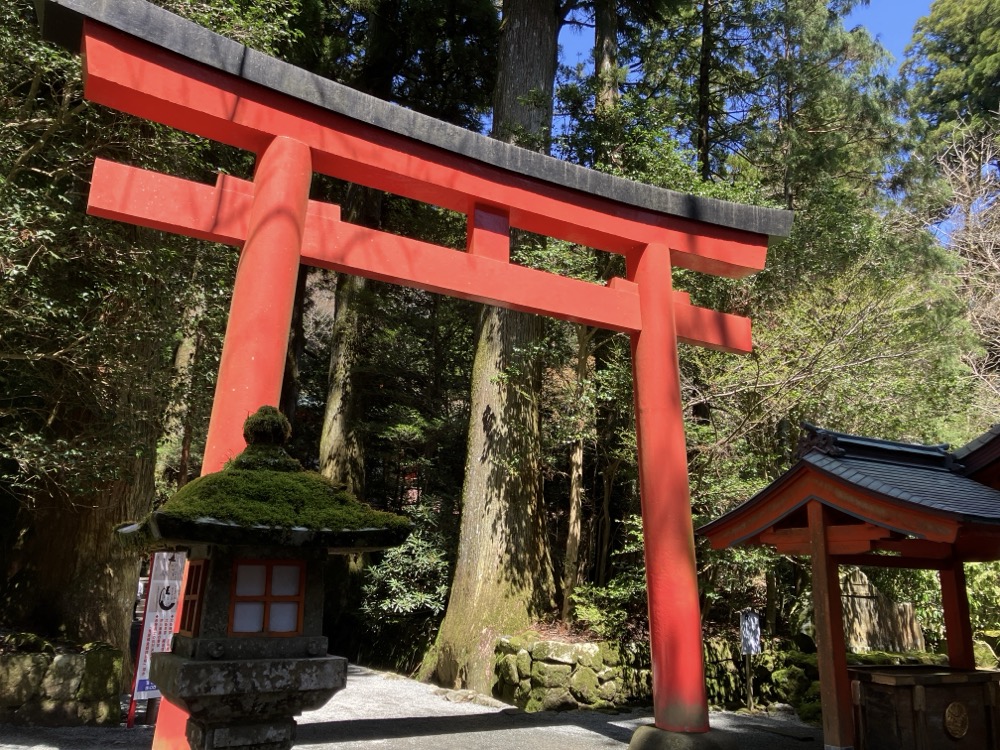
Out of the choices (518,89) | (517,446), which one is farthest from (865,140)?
(517,446)

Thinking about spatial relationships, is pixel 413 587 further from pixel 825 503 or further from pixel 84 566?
pixel 825 503

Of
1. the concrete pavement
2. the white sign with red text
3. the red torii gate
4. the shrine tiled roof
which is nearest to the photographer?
the red torii gate

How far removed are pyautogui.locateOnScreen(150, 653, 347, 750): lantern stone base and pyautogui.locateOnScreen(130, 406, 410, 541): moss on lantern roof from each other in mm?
568

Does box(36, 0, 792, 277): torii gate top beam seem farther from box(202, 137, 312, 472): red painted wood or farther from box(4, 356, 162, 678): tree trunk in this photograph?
box(4, 356, 162, 678): tree trunk

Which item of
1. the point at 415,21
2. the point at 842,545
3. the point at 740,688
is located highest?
the point at 415,21

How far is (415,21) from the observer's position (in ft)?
38.9

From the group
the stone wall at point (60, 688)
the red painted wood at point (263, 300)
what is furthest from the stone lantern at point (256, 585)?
the stone wall at point (60, 688)

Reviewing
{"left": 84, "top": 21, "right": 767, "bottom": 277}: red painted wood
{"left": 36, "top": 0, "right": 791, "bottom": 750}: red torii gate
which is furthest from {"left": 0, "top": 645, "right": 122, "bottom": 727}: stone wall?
{"left": 84, "top": 21, "right": 767, "bottom": 277}: red painted wood

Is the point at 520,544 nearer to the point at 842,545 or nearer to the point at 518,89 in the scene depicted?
the point at 842,545

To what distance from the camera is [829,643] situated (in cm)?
532

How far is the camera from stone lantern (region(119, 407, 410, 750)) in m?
2.78

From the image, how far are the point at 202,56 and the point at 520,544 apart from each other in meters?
6.56

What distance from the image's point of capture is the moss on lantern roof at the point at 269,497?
280 centimetres

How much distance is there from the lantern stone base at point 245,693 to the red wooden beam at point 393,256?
253cm
